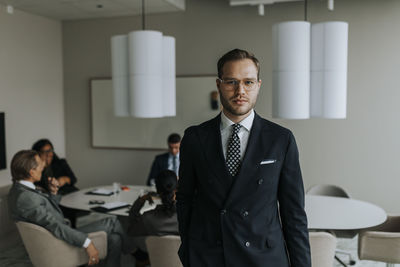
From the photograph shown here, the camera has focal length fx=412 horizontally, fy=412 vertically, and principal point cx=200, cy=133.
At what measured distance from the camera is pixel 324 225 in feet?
11.2

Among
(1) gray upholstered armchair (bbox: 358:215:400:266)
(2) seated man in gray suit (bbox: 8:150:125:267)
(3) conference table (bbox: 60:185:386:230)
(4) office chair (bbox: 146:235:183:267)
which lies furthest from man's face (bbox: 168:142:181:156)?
(1) gray upholstered armchair (bbox: 358:215:400:266)

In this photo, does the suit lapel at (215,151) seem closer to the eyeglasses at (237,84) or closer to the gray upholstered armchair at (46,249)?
the eyeglasses at (237,84)

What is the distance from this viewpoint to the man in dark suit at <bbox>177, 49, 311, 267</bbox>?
1.69m

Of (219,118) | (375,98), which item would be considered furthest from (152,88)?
(375,98)

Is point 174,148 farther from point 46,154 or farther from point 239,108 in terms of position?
point 239,108

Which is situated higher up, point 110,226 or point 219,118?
point 219,118

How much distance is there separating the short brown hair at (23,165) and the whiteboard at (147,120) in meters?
3.12

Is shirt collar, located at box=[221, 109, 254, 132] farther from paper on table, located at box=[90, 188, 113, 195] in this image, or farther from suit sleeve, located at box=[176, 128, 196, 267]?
paper on table, located at box=[90, 188, 113, 195]

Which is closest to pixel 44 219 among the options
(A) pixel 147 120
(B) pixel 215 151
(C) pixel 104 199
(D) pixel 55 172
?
(C) pixel 104 199

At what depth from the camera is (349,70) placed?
216 inches

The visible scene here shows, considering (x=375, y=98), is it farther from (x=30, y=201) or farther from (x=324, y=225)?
(x=30, y=201)

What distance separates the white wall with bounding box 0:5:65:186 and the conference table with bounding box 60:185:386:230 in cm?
204

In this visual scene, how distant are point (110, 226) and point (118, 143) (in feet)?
9.74

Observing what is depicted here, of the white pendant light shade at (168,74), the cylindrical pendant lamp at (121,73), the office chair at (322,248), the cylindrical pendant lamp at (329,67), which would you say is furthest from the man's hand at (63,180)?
the office chair at (322,248)
